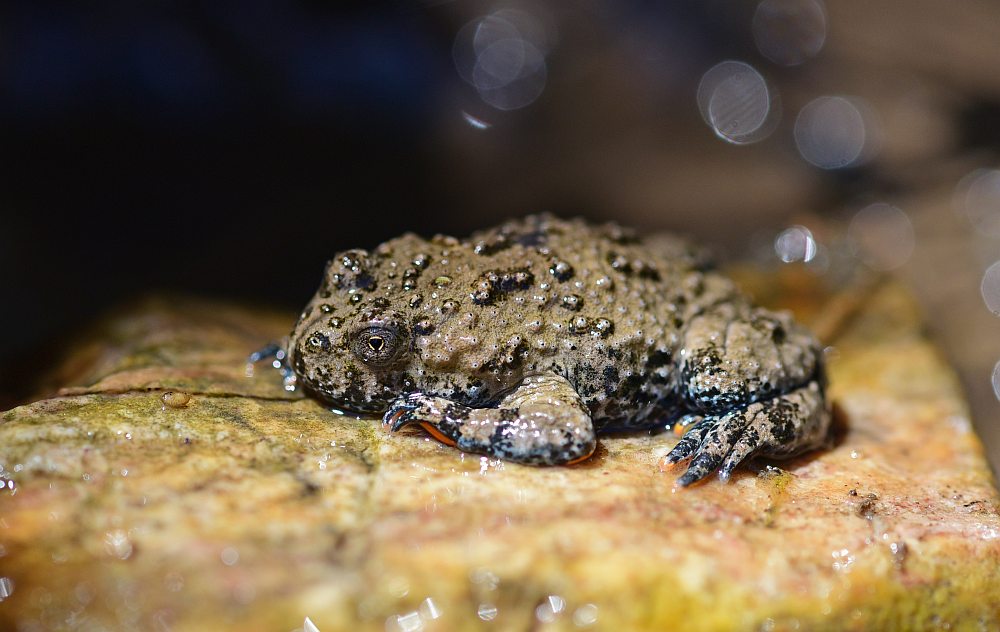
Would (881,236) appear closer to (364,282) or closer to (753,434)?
(753,434)

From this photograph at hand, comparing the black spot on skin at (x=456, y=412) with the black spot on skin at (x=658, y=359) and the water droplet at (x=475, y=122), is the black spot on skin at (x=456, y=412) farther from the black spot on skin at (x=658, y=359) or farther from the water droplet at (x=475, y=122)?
the water droplet at (x=475, y=122)

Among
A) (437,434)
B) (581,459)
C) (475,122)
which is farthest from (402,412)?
(475,122)

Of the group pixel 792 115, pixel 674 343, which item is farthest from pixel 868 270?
pixel 674 343

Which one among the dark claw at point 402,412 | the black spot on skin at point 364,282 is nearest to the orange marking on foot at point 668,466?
the dark claw at point 402,412

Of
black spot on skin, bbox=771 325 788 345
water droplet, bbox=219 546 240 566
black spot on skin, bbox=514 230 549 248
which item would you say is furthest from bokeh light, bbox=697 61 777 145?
water droplet, bbox=219 546 240 566

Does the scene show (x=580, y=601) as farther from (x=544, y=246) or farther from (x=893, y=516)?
(x=544, y=246)

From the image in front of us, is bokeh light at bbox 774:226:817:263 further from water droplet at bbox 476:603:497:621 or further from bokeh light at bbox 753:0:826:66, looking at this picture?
water droplet at bbox 476:603:497:621
